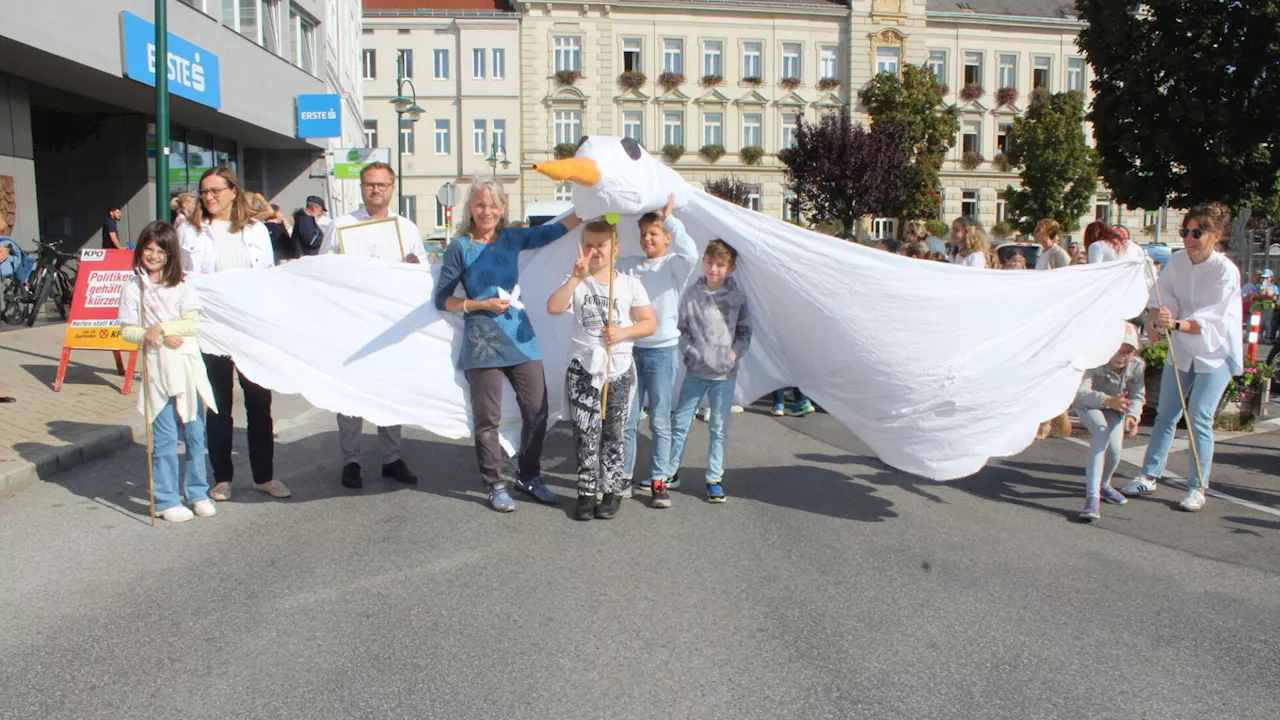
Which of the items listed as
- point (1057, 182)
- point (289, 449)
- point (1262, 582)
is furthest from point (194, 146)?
point (1057, 182)

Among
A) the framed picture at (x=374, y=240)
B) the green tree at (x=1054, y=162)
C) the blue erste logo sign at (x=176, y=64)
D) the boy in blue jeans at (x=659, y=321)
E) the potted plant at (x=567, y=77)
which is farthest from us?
the potted plant at (x=567, y=77)

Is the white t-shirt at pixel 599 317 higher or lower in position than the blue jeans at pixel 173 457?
higher

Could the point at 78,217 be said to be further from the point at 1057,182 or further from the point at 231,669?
the point at 1057,182

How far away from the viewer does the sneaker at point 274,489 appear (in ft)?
21.2

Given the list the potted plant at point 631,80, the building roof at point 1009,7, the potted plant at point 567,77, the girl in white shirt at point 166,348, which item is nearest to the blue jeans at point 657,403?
the girl in white shirt at point 166,348

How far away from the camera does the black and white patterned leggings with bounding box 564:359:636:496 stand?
6.00 meters

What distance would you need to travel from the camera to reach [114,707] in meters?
3.49

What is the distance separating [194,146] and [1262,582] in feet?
73.6

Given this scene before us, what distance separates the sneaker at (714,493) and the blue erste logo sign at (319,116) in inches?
736

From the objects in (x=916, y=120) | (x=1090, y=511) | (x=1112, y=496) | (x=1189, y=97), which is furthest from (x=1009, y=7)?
(x=1090, y=511)

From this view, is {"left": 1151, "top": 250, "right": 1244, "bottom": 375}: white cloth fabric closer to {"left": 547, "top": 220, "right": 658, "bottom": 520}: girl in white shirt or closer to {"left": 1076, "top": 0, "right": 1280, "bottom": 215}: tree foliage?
{"left": 547, "top": 220, "right": 658, "bottom": 520}: girl in white shirt

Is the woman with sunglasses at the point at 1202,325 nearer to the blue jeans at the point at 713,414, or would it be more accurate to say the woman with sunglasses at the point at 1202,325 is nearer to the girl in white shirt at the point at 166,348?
the blue jeans at the point at 713,414

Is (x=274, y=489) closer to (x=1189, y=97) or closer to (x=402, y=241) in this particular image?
(x=402, y=241)

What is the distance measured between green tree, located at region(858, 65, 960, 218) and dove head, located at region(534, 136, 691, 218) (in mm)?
40084
